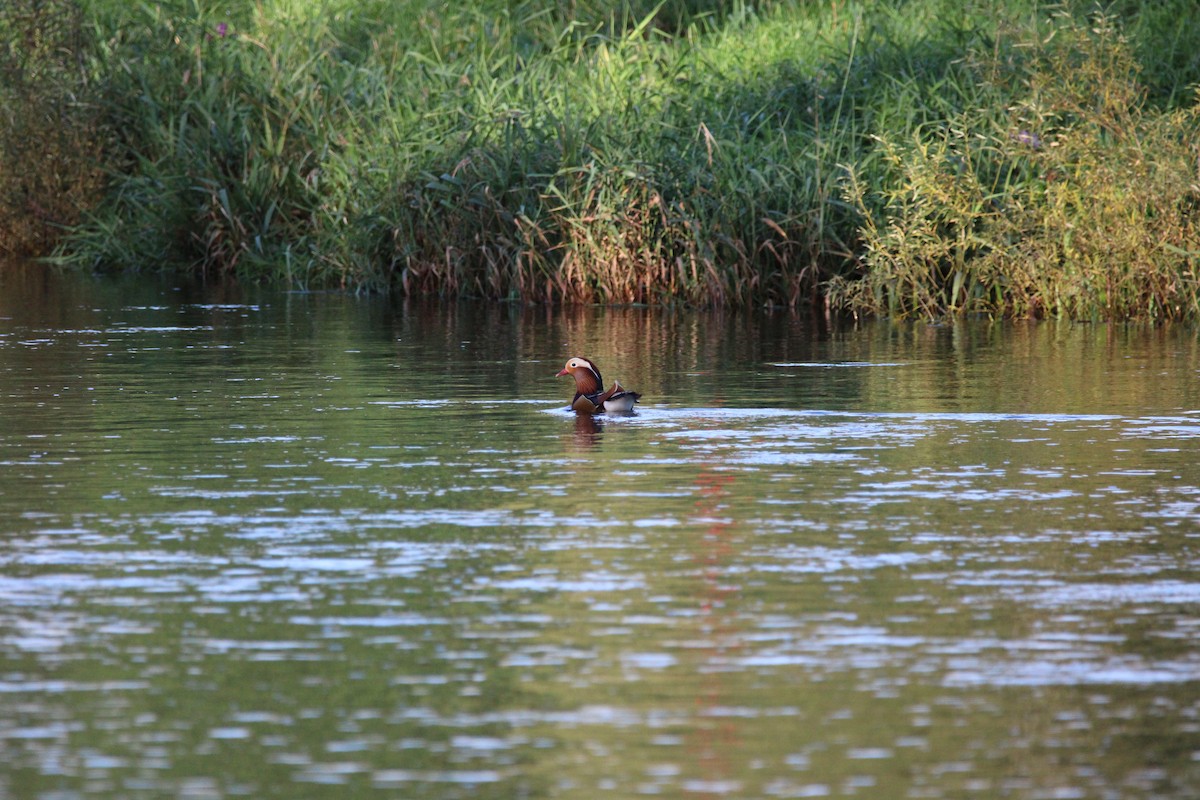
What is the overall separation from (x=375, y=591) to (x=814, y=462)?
3.64 m

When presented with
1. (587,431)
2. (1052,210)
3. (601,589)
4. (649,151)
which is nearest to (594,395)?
(587,431)

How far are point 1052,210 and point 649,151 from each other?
4086 mm

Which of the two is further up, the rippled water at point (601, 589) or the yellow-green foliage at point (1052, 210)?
the yellow-green foliage at point (1052, 210)

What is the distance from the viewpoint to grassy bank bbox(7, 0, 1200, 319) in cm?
1936

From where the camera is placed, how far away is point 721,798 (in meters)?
5.54

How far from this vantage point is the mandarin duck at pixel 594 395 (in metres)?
12.5

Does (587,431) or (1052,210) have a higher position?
(1052,210)

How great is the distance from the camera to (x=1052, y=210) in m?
19.2

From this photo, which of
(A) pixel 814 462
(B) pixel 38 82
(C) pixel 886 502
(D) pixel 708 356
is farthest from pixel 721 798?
(B) pixel 38 82

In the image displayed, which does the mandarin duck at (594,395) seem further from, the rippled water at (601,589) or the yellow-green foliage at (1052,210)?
the yellow-green foliage at (1052,210)

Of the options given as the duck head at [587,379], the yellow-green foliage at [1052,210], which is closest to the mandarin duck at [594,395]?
the duck head at [587,379]

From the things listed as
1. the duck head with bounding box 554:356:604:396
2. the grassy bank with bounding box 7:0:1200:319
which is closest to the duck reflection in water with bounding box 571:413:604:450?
the duck head with bounding box 554:356:604:396

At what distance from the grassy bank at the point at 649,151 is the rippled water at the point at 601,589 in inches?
195

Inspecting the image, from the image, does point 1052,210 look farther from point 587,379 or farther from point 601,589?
point 601,589
